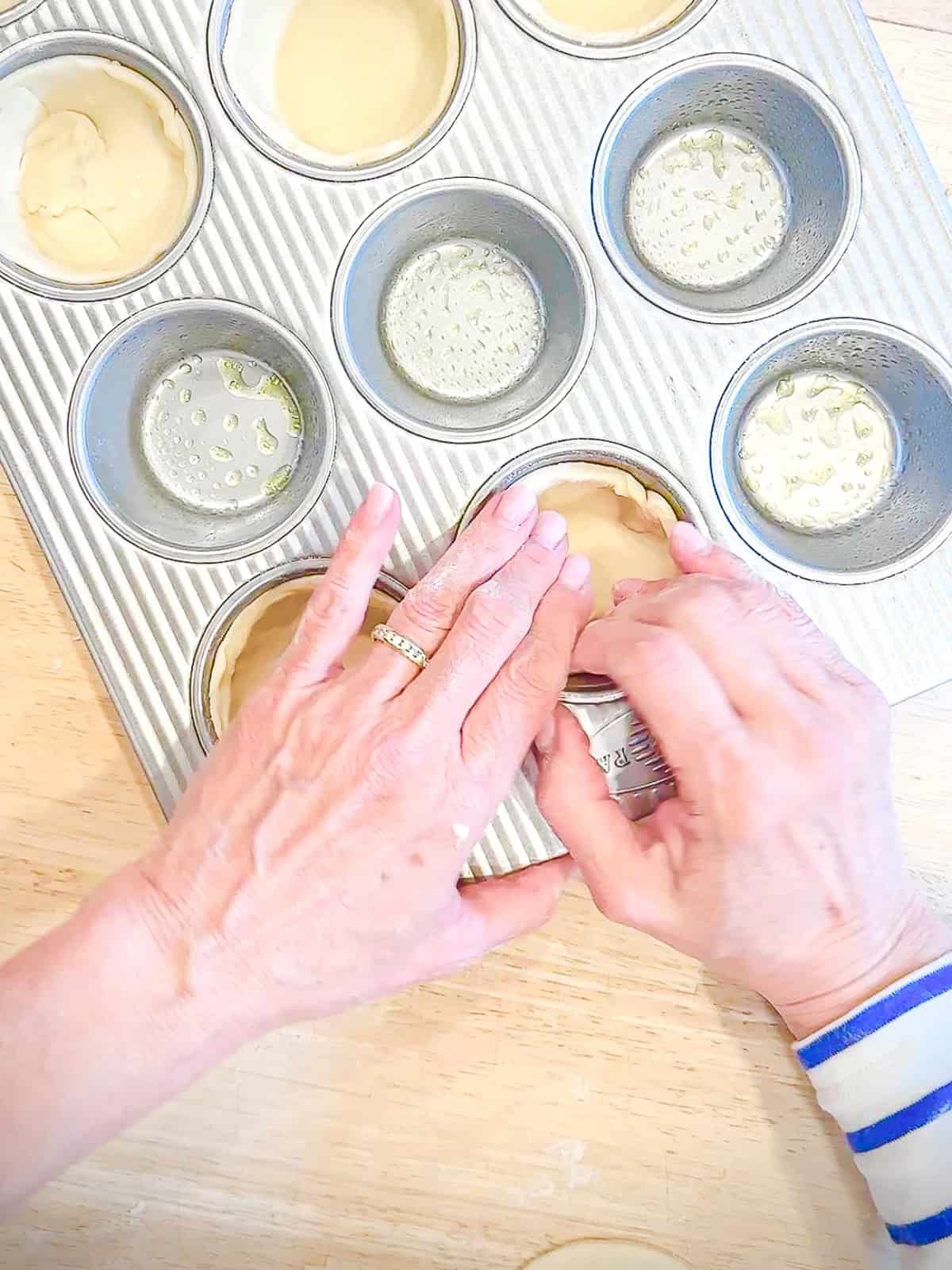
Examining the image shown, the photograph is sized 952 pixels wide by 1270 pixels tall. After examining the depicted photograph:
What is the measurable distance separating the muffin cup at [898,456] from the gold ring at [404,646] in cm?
33

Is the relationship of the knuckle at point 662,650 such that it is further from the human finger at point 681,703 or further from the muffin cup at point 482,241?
the muffin cup at point 482,241

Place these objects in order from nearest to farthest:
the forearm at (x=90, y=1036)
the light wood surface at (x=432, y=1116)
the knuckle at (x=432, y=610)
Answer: the forearm at (x=90, y=1036) < the knuckle at (x=432, y=610) < the light wood surface at (x=432, y=1116)

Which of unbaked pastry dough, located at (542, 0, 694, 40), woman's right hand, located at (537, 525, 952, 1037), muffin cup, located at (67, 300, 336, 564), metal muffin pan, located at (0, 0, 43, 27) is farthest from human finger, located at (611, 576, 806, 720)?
metal muffin pan, located at (0, 0, 43, 27)

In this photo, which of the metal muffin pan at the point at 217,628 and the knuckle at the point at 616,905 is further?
the metal muffin pan at the point at 217,628

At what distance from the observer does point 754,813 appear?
2.45ft

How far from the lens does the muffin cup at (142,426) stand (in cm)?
91

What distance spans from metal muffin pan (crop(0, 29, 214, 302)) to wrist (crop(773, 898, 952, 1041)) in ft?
2.80

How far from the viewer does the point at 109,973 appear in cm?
74

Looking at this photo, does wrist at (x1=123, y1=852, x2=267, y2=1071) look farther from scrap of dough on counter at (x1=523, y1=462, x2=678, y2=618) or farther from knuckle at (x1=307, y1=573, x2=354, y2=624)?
scrap of dough on counter at (x1=523, y1=462, x2=678, y2=618)

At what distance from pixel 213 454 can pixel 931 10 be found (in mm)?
872

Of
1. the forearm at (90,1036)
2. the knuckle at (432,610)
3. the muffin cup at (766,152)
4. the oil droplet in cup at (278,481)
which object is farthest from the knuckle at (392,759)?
the muffin cup at (766,152)

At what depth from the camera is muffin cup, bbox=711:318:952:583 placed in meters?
0.92

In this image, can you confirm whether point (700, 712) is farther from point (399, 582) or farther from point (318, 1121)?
point (318, 1121)

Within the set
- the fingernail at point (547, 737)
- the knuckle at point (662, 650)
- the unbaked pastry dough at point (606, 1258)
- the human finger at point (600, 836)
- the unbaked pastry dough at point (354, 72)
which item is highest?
the unbaked pastry dough at point (354, 72)
